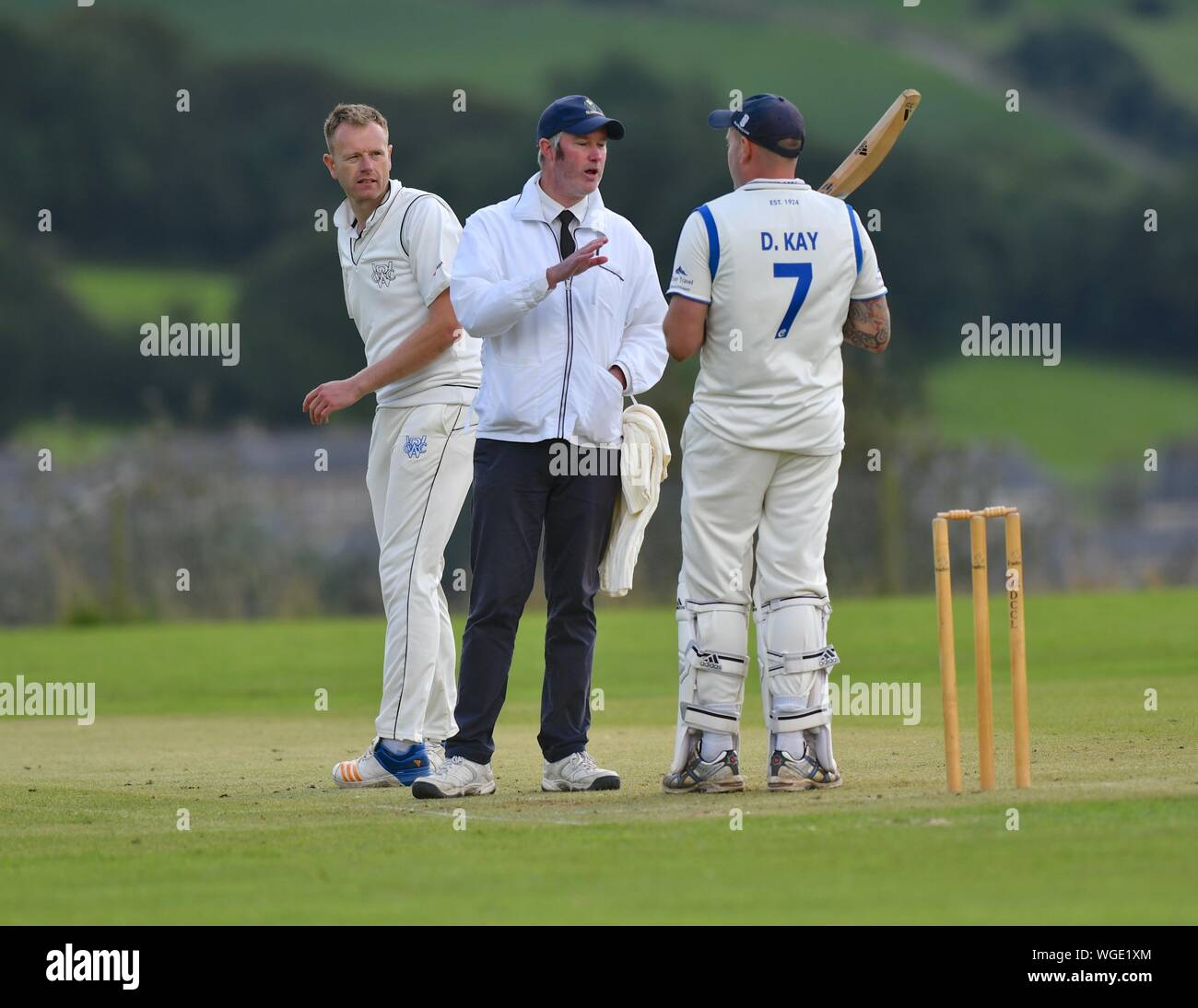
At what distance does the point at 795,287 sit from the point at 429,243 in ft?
5.57

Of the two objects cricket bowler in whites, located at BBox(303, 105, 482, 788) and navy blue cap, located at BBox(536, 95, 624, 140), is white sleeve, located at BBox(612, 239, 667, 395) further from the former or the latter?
cricket bowler in whites, located at BBox(303, 105, 482, 788)

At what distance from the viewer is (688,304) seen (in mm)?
8062

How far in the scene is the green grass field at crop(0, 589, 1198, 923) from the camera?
5.84 m

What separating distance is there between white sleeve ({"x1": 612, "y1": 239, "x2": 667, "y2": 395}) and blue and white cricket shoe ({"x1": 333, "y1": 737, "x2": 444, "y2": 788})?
174 centimetres

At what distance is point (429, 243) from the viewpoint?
29.3 ft

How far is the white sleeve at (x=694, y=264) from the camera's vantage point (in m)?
8.01

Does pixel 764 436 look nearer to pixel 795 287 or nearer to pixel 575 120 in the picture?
pixel 795 287

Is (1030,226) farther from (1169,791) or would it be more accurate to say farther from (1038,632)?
(1169,791)

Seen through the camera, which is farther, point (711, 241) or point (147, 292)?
point (147, 292)

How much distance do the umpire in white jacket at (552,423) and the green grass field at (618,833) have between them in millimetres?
401

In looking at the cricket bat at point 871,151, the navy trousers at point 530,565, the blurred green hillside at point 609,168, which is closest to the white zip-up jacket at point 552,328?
the navy trousers at point 530,565

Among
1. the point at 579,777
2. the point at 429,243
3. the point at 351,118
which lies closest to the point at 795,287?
the point at 429,243

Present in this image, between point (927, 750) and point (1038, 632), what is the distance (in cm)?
944

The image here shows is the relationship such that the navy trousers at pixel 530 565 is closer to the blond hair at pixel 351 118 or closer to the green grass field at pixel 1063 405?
the blond hair at pixel 351 118
